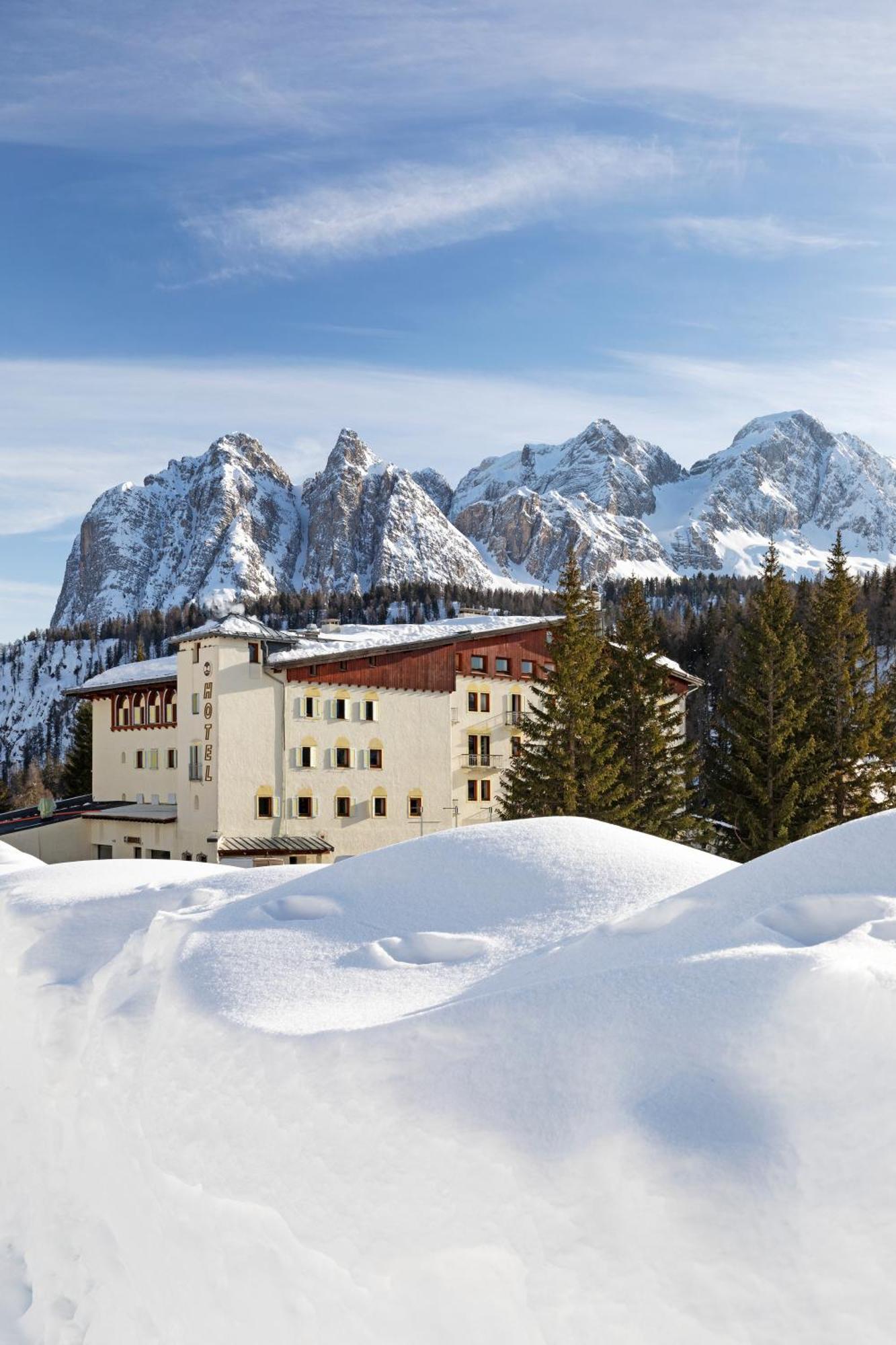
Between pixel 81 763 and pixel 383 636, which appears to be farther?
pixel 81 763

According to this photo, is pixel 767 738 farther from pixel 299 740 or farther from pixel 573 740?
pixel 299 740

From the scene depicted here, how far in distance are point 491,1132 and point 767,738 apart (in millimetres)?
33943

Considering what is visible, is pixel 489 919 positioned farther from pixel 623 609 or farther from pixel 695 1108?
pixel 623 609

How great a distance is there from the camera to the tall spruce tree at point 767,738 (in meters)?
36.7

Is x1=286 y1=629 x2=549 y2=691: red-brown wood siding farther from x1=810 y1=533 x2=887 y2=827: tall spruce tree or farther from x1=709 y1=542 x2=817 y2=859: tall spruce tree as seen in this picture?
x1=810 y1=533 x2=887 y2=827: tall spruce tree

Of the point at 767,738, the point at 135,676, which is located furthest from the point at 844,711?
the point at 135,676

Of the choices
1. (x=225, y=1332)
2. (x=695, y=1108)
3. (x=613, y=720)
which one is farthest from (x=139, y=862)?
(x=613, y=720)

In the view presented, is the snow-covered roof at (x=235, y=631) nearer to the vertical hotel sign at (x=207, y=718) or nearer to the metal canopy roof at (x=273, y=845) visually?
the vertical hotel sign at (x=207, y=718)

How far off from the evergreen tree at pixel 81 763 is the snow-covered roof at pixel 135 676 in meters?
9.08

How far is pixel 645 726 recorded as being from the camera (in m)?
39.9

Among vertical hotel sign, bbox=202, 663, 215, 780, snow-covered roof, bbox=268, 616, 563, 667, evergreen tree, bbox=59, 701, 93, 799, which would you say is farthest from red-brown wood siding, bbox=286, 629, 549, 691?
evergreen tree, bbox=59, 701, 93, 799

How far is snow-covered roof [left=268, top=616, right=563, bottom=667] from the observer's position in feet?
143

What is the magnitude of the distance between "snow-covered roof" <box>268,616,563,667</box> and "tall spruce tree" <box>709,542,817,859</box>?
734 centimetres

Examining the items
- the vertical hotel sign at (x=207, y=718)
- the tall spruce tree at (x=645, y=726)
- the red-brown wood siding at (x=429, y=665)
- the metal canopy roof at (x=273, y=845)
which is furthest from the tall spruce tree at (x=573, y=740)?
the vertical hotel sign at (x=207, y=718)
